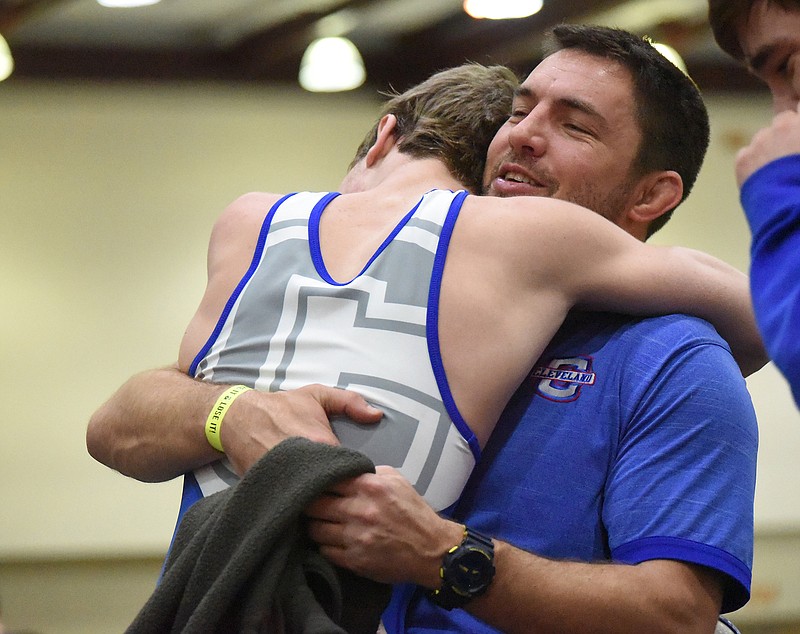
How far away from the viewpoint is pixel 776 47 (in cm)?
136

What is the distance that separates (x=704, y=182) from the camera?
7.43 metres

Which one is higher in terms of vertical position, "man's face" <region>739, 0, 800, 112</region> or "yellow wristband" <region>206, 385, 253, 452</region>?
"man's face" <region>739, 0, 800, 112</region>

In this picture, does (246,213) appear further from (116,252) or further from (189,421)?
(116,252)

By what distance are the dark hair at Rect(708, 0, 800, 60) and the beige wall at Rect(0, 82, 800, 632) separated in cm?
565

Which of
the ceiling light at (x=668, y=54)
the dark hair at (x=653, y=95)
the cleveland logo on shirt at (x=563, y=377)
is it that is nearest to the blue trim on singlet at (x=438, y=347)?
the cleveland logo on shirt at (x=563, y=377)

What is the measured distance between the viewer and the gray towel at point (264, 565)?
1238 millimetres

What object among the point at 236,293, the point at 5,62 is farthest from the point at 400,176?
the point at 5,62

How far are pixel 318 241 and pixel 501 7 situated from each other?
4.89m

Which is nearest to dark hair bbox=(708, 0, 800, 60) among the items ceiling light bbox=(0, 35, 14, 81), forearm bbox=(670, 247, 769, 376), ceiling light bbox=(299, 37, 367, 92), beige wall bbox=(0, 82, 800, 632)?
forearm bbox=(670, 247, 769, 376)

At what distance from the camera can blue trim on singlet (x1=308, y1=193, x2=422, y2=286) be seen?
1627 mm

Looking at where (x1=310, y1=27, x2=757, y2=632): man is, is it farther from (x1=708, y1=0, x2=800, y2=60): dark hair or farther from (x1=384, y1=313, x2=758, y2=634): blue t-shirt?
(x1=708, y1=0, x2=800, y2=60): dark hair

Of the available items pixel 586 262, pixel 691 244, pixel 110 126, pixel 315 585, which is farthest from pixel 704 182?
pixel 315 585

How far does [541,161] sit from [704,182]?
18.7 feet

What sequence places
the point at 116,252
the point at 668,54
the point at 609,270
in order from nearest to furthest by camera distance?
the point at 609,270 < the point at 668,54 < the point at 116,252
